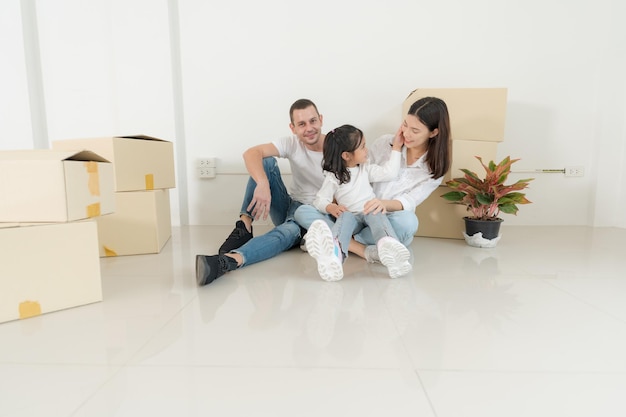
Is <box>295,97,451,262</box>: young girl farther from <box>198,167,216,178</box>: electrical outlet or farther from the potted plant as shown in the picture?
<box>198,167,216,178</box>: electrical outlet

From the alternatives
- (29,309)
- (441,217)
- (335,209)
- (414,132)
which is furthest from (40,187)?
(441,217)

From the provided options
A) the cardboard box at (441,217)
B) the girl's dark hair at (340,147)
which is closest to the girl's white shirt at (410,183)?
the girl's dark hair at (340,147)

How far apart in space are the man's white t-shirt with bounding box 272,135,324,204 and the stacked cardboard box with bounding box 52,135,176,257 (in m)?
0.63

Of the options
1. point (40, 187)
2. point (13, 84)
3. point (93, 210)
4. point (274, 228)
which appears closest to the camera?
point (40, 187)

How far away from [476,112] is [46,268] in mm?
2033

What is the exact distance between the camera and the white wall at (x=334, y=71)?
2424mm

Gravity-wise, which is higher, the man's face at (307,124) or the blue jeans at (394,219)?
the man's face at (307,124)

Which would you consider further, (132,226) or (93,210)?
(132,226)

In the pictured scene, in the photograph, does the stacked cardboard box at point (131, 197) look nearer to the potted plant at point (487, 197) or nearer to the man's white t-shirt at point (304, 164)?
the man's white t-shirt at point (304, 164)

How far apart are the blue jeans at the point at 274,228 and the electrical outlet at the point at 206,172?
0.80 meters

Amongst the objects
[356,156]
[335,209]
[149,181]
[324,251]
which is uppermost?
[356,156]

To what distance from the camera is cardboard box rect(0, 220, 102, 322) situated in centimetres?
101

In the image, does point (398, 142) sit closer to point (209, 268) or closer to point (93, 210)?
point (209, 268)

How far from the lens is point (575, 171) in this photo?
2508 mm
